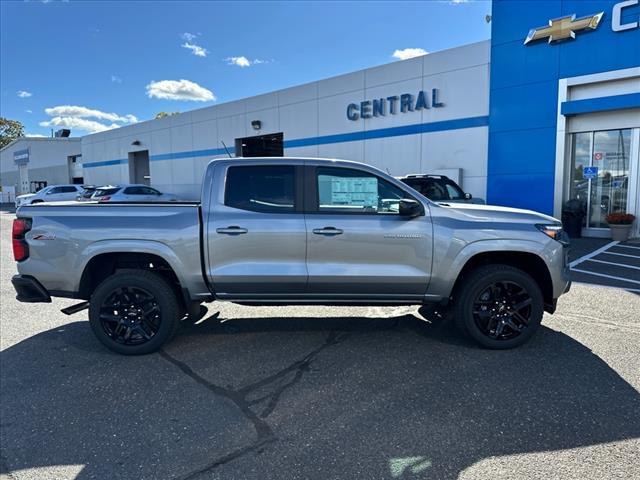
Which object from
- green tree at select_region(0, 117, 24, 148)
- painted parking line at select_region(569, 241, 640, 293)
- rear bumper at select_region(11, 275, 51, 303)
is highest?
green tree at select_region(0, 117, 24, 148)

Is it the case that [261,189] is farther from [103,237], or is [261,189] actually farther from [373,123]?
[373,123]

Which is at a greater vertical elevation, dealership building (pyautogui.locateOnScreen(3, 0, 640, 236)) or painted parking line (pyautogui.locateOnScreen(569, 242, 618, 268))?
dealership building (pyautogui.locateOnScreen(3, 0, 640, 236))

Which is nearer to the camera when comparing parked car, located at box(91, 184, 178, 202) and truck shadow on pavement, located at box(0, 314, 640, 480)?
truck shadow on pavement, located at box(0, 314, 640, 480)

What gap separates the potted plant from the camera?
12.2 m

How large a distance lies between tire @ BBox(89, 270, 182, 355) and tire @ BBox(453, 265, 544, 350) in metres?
2.88

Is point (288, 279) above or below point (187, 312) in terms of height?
above

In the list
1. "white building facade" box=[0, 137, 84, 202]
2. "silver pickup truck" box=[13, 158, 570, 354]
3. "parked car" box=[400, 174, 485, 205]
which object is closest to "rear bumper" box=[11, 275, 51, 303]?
"silver pickup truck" box=[13, 158, 570, 354]

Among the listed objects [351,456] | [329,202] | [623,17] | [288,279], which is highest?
[623,17]

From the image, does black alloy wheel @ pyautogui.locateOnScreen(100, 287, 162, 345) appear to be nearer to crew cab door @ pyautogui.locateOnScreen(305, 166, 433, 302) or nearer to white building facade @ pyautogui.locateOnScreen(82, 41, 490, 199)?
crew cab door @ pyautogui.locateOnScreen(305, 166, 433, 302)

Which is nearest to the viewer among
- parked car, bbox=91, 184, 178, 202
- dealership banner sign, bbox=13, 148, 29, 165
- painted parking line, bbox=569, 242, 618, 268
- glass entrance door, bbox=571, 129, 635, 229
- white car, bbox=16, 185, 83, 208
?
painted parking line, bbox=569, 242, 618, 268

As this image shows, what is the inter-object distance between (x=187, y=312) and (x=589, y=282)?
6473mm

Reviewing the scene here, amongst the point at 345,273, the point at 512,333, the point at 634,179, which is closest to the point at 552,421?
the point at 512,333

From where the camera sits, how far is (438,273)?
175 inches

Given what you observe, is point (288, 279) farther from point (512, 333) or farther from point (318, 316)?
point (512, 333)
